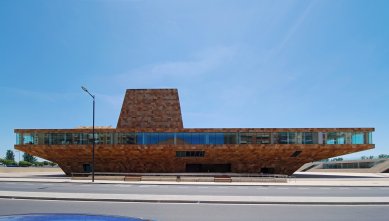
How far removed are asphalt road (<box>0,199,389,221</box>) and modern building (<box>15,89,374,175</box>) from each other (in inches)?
1287

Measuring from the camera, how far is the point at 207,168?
50.9m

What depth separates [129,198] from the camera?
16312 mm

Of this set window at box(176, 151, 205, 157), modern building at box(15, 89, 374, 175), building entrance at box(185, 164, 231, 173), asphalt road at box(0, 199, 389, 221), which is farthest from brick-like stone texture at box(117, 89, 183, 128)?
asphalt road at box(0, 199, 389, 221)

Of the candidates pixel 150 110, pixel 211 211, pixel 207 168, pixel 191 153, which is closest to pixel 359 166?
pixel 207 168

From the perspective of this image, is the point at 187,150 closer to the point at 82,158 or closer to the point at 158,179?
the point at 158,179

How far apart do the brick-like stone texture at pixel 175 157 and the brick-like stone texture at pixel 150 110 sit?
17.4 ft

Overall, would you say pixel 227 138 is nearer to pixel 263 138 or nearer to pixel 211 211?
pixel 263 138

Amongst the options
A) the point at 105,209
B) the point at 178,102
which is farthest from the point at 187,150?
the point at 105,209

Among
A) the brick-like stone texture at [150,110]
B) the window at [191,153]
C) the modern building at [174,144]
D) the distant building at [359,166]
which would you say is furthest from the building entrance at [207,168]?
the distant building at [359,166]

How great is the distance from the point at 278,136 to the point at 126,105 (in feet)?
78.6

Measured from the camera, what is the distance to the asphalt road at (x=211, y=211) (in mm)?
11617

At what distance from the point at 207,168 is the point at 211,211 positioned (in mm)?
38334

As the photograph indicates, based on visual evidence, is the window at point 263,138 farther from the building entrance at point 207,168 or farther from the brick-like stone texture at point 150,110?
the brick-like stone texture at point 150,110

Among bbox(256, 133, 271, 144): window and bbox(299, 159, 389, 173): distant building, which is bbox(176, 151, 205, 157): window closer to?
bbox(256, 133, 271, 144): window
